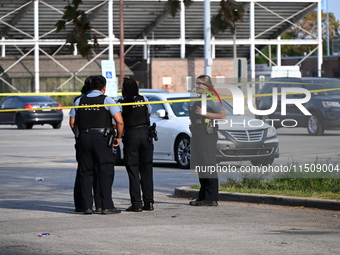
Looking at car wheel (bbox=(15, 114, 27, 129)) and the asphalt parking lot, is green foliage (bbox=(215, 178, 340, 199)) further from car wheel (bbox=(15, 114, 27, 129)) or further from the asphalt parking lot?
car wheel (bbox=(15, 114, 27, 129))

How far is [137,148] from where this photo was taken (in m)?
11.7

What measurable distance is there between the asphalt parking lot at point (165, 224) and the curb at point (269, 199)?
0.12 metres

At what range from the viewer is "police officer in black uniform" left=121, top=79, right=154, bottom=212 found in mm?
11609

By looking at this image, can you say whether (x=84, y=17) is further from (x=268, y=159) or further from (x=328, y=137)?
(x=268, y=159)

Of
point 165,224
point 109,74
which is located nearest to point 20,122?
point 109,74

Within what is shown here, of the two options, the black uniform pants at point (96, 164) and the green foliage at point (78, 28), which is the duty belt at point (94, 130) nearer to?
the black uniform pants at point (96, 164)

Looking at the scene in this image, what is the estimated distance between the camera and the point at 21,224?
1040 cm

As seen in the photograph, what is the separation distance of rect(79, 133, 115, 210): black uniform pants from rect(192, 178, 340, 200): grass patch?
264 cm

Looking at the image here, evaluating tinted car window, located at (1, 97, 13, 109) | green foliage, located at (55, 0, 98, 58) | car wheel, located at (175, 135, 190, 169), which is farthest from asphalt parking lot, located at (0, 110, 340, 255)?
tinted car window, located at (1, 97, 13, 109)

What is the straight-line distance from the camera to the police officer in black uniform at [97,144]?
36.8 feet

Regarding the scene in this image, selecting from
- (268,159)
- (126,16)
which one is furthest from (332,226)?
(126,16)

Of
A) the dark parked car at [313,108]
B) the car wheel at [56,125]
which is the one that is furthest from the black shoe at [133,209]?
the car wheel at [56,125]

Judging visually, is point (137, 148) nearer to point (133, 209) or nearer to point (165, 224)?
point (133, 209)

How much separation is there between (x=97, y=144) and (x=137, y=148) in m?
0.68
